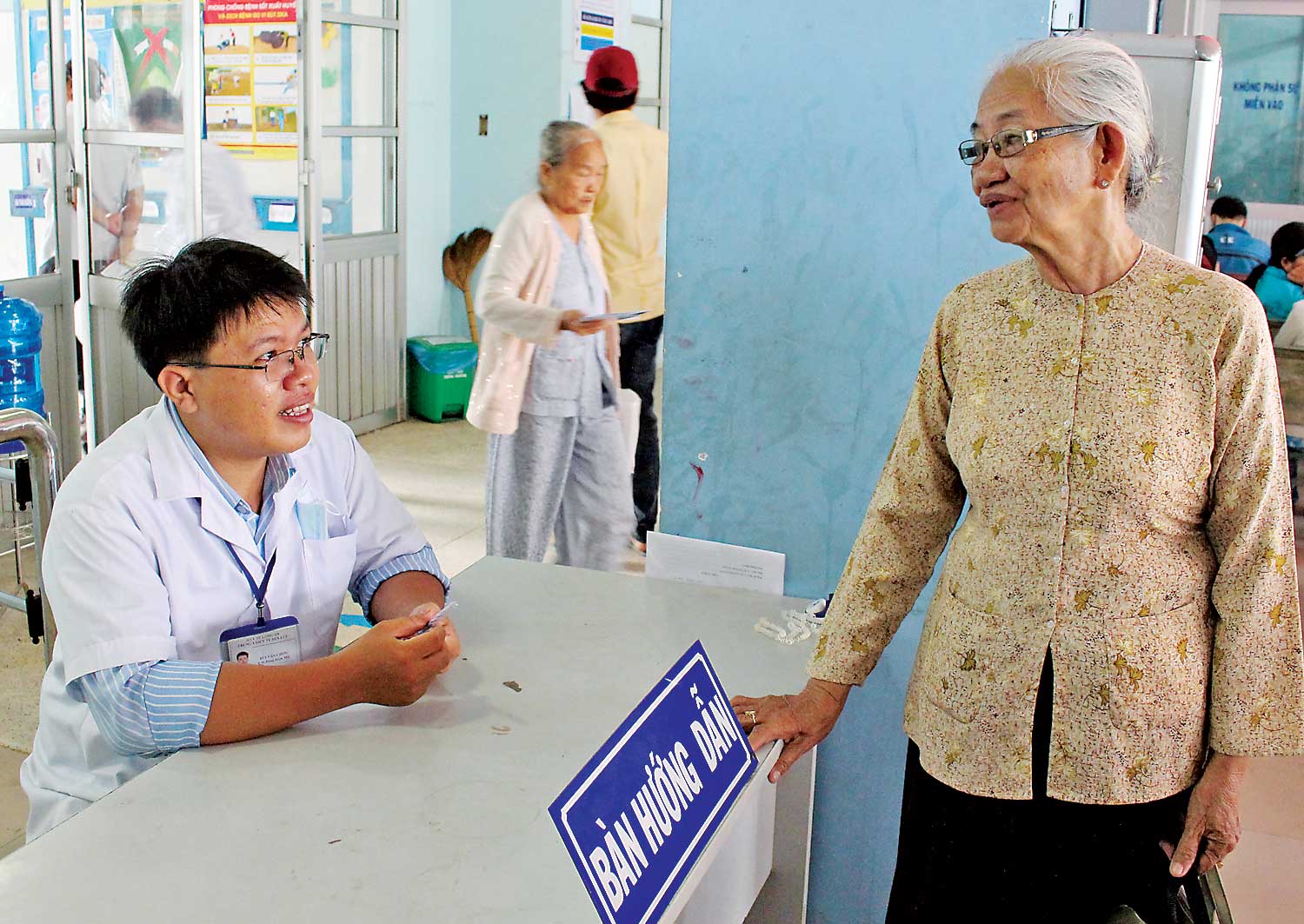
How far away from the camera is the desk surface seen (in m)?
1.06

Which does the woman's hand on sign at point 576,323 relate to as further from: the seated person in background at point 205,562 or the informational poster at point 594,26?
the seated person in background at point 205,562

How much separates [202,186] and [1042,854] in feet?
12.5

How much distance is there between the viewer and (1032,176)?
1.17 metres

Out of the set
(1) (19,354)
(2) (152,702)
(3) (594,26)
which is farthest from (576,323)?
(1) (19,354)

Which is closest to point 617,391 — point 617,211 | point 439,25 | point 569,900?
point 617,211

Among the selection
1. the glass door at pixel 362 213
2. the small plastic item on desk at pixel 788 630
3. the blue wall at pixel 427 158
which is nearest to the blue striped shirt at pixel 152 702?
the small plastic item on desk at pixel 788 630

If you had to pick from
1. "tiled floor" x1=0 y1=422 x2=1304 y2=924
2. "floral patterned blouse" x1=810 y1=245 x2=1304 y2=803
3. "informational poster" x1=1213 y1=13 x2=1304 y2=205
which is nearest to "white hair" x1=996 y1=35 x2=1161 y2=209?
"floral patterned blouse" x1=810 y1=245 x2=1304 y2=803

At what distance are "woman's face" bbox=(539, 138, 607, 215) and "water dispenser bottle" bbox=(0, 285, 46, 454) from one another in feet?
6.93

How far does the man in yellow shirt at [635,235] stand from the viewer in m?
2.11

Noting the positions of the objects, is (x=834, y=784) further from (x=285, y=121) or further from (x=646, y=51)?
(x=285, y=121)

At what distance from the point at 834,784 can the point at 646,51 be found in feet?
4.55

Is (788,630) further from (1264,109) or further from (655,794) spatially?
(1264,109)

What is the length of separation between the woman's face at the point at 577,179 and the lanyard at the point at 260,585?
1.18m

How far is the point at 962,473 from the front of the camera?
4.18 ft
